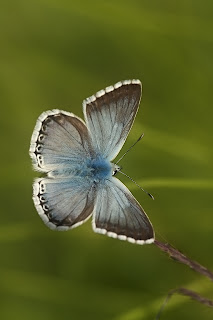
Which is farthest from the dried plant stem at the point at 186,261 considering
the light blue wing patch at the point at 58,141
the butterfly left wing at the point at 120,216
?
the light blue wing patch at the point at 58,141

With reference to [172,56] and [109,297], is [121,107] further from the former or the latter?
[109,297]

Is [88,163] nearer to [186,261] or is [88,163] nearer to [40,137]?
[40,137]

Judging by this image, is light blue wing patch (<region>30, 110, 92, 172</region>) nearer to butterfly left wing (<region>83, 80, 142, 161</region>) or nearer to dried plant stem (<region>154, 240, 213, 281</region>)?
butterfly left wing (<region>83, 80, 142, 161</region>)

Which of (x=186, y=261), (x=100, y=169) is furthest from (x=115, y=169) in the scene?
(x=186, y=261)

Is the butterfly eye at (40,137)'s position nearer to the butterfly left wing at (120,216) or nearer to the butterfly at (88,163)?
the butterfly at (88,163)

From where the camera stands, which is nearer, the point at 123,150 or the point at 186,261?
the point at 186,261

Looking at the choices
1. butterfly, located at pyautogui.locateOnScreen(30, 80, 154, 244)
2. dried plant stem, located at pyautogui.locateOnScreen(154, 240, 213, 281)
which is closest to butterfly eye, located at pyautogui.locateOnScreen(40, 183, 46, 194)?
butterfly, located at pyautogui.locateOnScreen(30, 80, 154, 244)

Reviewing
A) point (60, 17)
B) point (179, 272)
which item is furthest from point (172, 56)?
point (179, 272)
